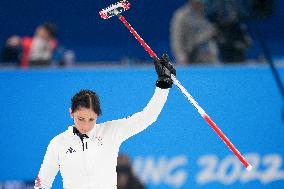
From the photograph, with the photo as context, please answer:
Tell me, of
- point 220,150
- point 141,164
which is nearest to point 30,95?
point 141,164

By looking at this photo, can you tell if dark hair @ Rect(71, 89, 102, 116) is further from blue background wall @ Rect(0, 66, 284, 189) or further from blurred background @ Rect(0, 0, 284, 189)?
blue background wall @ Rect(0, 66, 284, 189)

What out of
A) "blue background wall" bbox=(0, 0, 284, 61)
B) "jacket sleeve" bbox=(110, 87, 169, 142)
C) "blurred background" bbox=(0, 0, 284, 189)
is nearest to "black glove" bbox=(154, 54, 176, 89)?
"jacket sleeve" bbox=(110, 87, 169, 142)

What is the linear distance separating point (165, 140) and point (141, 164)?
11.7 inches

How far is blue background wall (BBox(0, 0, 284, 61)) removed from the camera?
366 inches

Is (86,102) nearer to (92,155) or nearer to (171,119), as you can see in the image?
(92,155)

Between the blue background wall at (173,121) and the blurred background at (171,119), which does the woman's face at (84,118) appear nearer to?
the blurred background at (171,119)

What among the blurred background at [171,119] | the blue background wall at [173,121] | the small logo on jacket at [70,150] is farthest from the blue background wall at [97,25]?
the small logo on jacket at [70,150]

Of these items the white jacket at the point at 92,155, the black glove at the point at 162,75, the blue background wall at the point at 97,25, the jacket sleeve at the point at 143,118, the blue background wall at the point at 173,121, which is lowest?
the white jacket at the point at 92,155

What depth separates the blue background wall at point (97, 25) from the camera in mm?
9289

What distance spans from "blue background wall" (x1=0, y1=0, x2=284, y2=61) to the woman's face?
4.22 metres

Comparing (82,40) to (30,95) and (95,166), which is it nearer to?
(30,95)

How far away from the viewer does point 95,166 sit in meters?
4.98

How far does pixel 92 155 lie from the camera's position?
16.5ft

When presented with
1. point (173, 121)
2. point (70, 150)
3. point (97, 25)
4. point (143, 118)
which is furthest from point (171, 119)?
point (97, 25)
